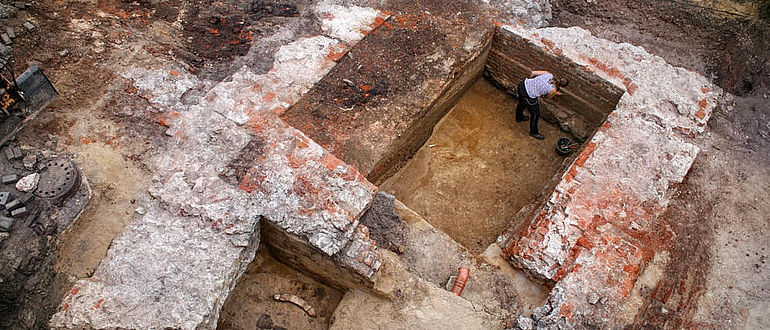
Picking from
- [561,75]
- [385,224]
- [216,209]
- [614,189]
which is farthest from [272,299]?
[561,75]

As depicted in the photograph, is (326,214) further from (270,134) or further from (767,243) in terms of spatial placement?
(767,243)

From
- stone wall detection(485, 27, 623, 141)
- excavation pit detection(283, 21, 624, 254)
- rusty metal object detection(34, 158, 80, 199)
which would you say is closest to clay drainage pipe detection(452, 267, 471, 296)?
excavation pit detection(283, 21, 624, 254)

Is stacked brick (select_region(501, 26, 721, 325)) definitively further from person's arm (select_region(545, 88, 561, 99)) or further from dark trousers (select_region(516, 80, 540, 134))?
dark trousers (select_region(516, 80, 540, 134))

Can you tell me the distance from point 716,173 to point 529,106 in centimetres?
201

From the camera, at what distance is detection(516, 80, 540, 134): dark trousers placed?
5.65 m

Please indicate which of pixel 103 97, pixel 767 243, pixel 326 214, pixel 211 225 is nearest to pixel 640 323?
pixel 767 243

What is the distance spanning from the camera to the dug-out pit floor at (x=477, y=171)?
532 centimetres

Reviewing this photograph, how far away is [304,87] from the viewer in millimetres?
4984

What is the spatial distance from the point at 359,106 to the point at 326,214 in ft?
4.84

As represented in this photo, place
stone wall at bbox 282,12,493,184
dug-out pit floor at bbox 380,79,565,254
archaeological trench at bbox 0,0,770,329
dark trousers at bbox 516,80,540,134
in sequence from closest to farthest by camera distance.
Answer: archaeological trench at bbox 0,0,770,329 → stone wall at bbox 282,12,493,184 → dug-out pit floor at bbox 380,79,565,254 → dark trousers at bbox 516,80,540,134

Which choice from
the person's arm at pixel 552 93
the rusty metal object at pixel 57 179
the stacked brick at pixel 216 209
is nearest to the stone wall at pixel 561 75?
the person's arm at pixel 552 93

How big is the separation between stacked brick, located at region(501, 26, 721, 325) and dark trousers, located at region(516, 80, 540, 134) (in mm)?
525

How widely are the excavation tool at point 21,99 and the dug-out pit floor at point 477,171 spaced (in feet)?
10.9

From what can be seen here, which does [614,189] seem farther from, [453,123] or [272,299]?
[272,299]
